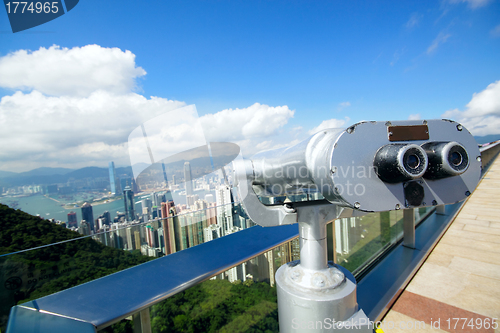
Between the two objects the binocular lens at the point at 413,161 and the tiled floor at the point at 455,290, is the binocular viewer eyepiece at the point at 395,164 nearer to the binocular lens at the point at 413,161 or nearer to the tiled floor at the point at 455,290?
the binocular lens at the point at 413,161

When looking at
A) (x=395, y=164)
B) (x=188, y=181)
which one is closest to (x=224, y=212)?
(x=188, y=181)

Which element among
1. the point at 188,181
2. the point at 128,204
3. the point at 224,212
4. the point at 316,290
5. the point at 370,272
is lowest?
the point at 370,272

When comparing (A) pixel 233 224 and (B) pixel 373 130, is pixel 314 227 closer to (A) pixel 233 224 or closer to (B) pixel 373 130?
(B) pixel 373 130

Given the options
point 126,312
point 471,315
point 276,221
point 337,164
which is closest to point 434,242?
point 471,315

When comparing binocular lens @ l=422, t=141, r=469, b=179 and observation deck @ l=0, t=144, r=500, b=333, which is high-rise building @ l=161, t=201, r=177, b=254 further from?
binocular lens @ l=422, t=141, r=469, b=179

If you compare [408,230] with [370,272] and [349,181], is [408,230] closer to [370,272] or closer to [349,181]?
[370,272]

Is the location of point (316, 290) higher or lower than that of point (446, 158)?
lower
